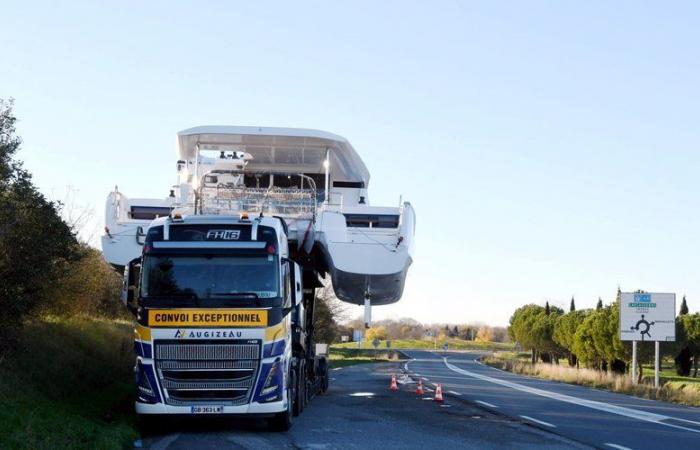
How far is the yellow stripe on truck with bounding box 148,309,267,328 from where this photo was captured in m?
14.4

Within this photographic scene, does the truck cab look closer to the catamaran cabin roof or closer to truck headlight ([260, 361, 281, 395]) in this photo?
truck headlight ([260, 361, 281, 395])

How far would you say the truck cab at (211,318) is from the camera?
565 inches

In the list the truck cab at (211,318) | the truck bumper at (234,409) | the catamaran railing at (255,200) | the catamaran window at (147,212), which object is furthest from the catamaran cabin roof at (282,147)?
the truck bumper at (234,409)

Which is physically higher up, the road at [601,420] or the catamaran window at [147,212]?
the catamaran window at [147,212]

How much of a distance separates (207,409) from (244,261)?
92.1 inches

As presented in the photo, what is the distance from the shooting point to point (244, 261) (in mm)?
14875

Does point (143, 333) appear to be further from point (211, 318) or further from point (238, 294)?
point (238, 294)

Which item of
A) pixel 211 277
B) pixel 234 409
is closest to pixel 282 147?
pixel 211 277

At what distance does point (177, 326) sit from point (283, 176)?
23.0 ft

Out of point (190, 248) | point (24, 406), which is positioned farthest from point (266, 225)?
point (24, 406)

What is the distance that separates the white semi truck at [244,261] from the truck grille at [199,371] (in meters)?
0.02

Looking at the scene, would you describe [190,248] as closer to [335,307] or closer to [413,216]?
[413,216]

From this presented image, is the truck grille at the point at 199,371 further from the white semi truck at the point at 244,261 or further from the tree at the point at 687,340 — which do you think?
the tree at the point at 687,340

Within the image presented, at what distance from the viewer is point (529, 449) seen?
1288cm
